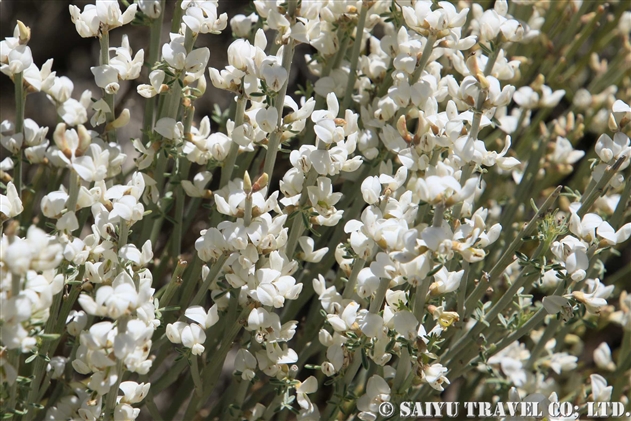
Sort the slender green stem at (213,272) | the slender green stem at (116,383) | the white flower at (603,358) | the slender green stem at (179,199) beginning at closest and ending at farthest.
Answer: the slender green stem at (116,383) < the slender green stem at (213,272) < the slender green stem at (179,199) < the white flower at (603,358)

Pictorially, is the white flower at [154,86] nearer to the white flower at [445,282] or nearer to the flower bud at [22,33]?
the flower bud at [22,33]

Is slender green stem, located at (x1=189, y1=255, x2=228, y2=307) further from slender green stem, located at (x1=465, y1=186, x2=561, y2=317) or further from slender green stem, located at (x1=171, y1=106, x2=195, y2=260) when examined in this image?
slender green stem, located at (x1=465, y1=186, x2=561, y2=317)

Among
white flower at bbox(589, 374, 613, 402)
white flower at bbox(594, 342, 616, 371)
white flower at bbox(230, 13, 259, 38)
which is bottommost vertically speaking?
white flower at bbox(594, 342, 616, 371)

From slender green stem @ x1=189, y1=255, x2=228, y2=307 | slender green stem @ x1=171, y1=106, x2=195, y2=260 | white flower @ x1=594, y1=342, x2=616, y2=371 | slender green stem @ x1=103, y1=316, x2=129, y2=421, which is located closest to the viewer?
slender green stem @ x1=103, y1=316, x2=129, y2=421

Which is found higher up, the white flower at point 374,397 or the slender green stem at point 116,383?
the slender green stem at point 116,383

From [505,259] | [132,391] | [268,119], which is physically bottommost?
[132,391]

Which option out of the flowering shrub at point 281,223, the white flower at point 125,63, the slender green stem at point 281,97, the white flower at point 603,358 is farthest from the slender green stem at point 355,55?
the white flower at point 603,358

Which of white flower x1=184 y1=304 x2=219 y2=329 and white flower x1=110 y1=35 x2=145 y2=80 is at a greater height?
white flower x1=110 y1=35 x2=145 y2=80

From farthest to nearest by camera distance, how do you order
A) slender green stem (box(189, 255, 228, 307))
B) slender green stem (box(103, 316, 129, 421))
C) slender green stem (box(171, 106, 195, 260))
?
slender green stem (box(171, 106, 195, 260))
slender green stem (box(189, 255, 228, 307))
slender green stem (box(103, 316, 129, 421))

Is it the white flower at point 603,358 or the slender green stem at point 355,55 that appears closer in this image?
the slender green stem at point 355,55

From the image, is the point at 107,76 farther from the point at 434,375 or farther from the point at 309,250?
the point at 434,375

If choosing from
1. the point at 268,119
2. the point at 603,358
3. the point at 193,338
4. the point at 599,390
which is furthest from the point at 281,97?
the point at 603,358

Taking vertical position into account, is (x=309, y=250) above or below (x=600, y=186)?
below

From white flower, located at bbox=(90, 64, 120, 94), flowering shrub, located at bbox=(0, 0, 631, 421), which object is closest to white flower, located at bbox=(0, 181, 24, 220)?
flowering shrub, located at bbox=(0, 0, 631, 421)
